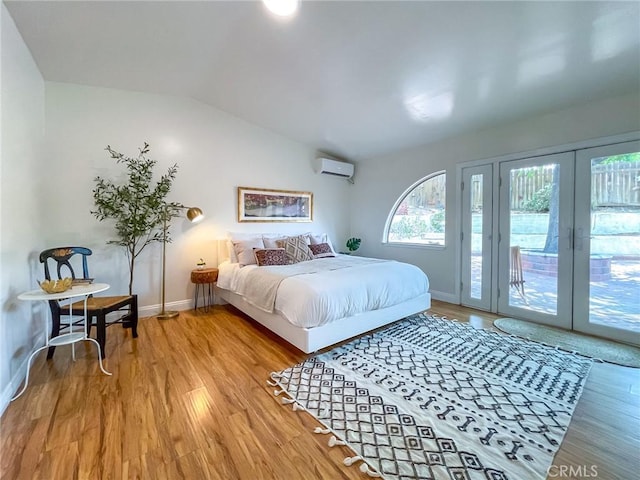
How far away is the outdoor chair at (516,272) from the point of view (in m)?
3.43

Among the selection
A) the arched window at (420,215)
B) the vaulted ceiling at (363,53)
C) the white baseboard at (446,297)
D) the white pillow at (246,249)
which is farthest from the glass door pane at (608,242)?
the white pillow at (246,249)

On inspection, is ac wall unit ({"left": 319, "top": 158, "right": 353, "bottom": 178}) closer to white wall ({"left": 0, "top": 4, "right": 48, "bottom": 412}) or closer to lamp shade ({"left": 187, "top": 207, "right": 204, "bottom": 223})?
lamp shade ({"left": 187, "top": 207, "right": 204, "bottom": 223})

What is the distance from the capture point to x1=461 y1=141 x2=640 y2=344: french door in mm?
2734

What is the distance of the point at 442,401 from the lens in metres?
1.87

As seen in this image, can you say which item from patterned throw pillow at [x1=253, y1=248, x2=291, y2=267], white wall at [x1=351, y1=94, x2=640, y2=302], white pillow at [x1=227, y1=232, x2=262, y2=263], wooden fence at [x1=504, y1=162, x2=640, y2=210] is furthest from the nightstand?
wooden fence at [x1=504, y1=162, x2=640, y2=210]

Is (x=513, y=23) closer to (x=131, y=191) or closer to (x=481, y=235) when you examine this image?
(x=481, y=235)

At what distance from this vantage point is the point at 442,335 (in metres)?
2.95

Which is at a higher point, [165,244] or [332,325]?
[165,244]

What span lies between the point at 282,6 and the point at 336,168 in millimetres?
3212

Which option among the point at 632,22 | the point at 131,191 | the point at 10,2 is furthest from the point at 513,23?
the point at 131,191

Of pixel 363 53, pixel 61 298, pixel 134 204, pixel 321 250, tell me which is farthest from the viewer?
pixel 321 250

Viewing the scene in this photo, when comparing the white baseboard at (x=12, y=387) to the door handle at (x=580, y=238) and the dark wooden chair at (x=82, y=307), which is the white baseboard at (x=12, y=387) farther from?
the door handle at (x=580, y=238)

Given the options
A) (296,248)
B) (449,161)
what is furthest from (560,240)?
(296,248)

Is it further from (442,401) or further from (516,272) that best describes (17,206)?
(516,272)
